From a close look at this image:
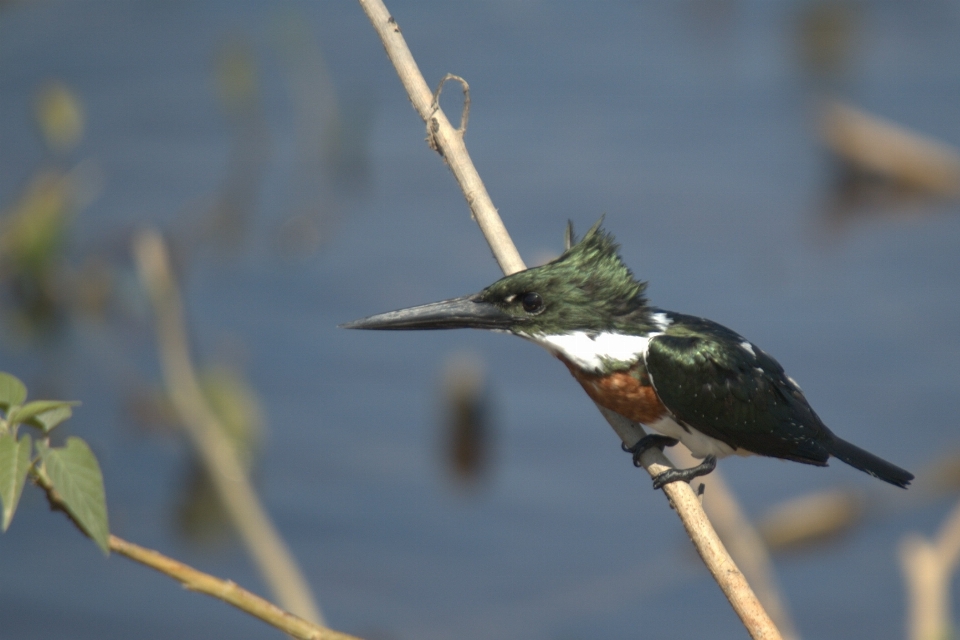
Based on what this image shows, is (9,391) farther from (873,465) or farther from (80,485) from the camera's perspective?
(873,465)

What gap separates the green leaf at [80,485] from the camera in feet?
5.71

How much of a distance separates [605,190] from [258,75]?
258 cm

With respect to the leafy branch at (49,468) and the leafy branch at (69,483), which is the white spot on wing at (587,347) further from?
the leafy branch at (49,468)

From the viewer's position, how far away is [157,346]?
6.81m

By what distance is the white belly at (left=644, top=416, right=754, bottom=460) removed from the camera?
3092 millimetres

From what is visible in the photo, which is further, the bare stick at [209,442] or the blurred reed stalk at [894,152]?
the blurred reed stalk at [894,152]

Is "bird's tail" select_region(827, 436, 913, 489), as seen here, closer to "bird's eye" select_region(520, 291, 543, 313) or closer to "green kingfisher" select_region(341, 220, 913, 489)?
"green kingfisher" select_region(341, 220, 913, 489)

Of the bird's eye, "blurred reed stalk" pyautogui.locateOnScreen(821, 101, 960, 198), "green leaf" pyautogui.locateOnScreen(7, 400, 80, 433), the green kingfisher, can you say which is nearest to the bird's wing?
the green kingfisher

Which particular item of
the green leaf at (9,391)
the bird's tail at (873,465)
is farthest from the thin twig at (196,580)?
the bird's tail at (873,465)

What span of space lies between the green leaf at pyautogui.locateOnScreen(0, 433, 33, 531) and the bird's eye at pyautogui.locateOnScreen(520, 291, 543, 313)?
1357mm

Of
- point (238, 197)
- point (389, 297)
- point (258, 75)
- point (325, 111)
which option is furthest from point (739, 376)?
point (258, 75)

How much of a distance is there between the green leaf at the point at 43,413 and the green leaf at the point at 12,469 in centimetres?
4

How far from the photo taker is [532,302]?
2.95 meters

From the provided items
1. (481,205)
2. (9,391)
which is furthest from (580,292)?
(9,391)
